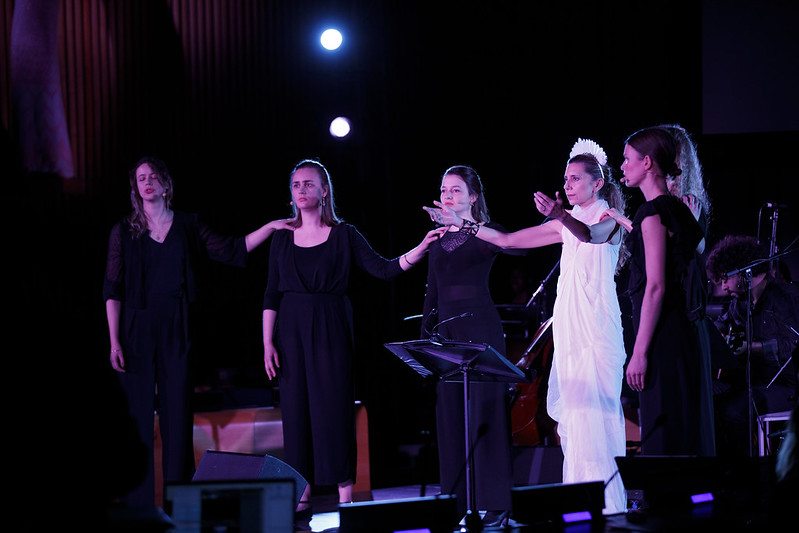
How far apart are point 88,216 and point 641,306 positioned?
377 centimetres

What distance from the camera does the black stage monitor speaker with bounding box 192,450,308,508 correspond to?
153 inches

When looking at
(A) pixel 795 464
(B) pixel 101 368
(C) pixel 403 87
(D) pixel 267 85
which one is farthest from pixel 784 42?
(B) pixel 101 368

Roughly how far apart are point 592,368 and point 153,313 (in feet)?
7.38

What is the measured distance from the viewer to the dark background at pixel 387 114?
19.0ft

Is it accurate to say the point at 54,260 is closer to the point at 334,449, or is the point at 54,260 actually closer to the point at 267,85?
the point at 334,449

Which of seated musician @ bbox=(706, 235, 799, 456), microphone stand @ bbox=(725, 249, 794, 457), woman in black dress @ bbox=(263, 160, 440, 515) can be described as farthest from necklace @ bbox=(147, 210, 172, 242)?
seated musician @ bbox=(706, 235, 799, 456)

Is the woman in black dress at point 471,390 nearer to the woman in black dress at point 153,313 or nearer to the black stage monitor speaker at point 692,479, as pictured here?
the woman in black dress at point 153,313

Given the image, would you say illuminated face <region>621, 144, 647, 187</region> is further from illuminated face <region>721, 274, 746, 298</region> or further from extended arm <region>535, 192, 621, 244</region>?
illuminated face <region>721, 274, 746, 298</region>

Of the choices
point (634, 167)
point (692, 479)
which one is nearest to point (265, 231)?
point (634, 167)

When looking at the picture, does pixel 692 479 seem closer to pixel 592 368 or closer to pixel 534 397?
pixel 592 368

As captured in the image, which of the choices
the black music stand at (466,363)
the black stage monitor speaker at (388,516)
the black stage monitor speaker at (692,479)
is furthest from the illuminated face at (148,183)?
the black stage monitor speaker at (692,479)

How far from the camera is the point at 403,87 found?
6785 millimetres

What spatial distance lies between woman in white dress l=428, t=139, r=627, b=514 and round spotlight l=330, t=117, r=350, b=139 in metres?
2.30

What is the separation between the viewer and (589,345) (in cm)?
412
